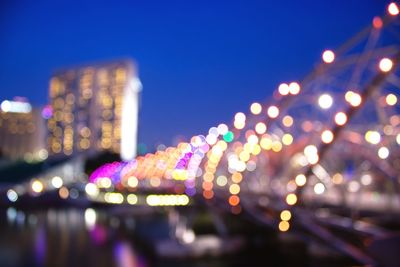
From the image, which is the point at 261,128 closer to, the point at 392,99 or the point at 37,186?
the point at 392,99

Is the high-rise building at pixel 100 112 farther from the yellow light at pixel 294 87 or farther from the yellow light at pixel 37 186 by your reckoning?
the yellow light at pixel 294 87

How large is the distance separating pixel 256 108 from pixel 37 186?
34326 millimetres

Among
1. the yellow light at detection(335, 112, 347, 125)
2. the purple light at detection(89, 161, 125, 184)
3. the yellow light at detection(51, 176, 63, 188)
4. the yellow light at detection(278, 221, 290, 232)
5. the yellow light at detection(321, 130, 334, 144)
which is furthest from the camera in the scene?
the purple light at detection(89, 161, 125, 184)

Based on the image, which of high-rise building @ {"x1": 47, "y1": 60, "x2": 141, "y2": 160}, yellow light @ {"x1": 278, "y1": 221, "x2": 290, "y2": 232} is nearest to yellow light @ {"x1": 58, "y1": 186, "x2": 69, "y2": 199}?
high-rise building @ {"x1": 47, "y1": 60, "x2": 141, "y2": 160}

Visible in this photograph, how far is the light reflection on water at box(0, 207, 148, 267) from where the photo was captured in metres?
16.9

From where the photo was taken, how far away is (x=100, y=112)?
97125mm

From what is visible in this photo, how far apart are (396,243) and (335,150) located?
3157cm

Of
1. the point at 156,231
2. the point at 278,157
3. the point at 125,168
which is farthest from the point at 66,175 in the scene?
the point at 156,231

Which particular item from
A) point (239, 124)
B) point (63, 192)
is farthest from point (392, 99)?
point (63, 192)

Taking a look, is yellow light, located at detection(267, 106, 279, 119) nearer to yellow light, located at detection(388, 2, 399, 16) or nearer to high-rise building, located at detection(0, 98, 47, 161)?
yellow light, located at detection(388, 2, 399, 16)

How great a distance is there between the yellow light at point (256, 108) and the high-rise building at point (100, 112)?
6390 centimetres

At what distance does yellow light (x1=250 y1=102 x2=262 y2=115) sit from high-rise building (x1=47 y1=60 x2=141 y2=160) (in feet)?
210

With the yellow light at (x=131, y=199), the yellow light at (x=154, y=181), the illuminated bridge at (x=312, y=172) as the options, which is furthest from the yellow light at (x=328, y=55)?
the yellow light at (x=154, y=181)

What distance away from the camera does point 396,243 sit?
30.5 feet
